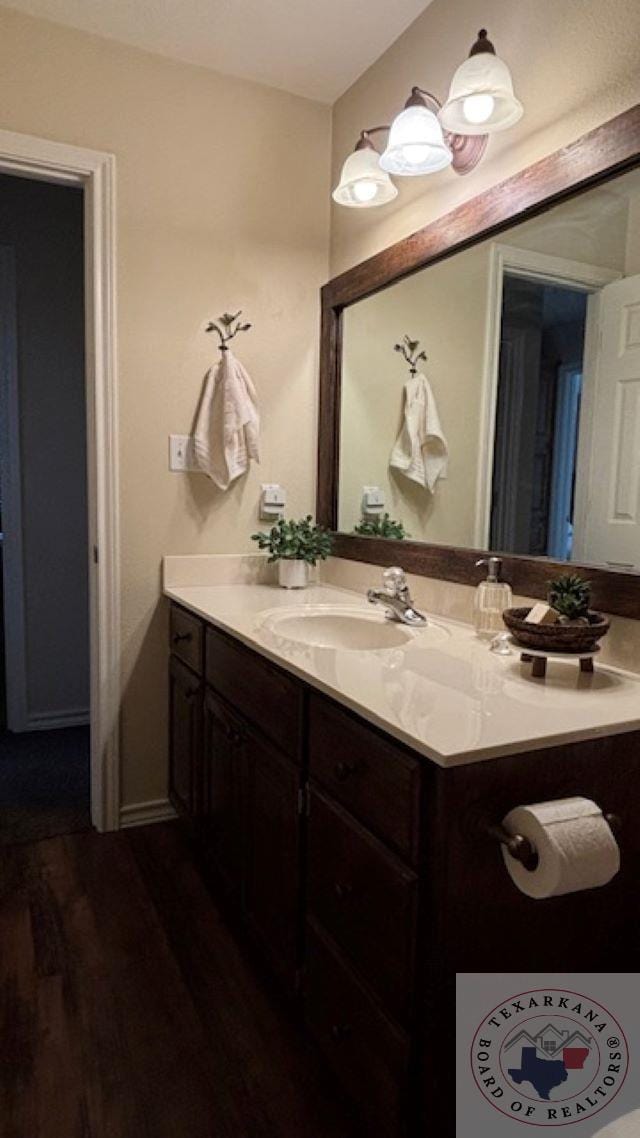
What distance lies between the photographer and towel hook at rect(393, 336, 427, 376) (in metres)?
1.91

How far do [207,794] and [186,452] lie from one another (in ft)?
3.44

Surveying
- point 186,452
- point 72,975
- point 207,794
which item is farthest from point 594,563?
point 72,975

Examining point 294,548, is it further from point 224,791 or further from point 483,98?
point 483,98

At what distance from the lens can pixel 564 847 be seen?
834mm

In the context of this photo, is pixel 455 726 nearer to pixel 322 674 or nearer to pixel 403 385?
pixel 322 674

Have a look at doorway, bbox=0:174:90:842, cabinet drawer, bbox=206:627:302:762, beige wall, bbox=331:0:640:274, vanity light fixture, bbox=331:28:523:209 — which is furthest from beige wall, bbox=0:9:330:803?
doorway, bbox=0:174:90:842

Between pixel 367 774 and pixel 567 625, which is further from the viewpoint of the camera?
pixel 567 625

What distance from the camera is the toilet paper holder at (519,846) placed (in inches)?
33.6

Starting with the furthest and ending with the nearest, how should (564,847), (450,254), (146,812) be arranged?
(146,812) → (450,254) → (564,847)

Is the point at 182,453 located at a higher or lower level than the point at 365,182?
lower

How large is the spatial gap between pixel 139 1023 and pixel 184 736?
0.76 metres

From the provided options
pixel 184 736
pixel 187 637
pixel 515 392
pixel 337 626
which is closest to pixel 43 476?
pixel 187 637

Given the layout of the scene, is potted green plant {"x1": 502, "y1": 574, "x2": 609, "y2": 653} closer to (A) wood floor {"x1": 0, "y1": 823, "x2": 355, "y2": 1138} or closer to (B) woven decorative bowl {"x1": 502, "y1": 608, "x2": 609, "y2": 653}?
(B) woven decorative bowl {"x1": 502, "y1": 608, "x2": 609, "y2": 653}

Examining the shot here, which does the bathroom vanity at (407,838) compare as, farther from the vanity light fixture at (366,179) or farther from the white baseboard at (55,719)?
the white baseboard at (55,719)
